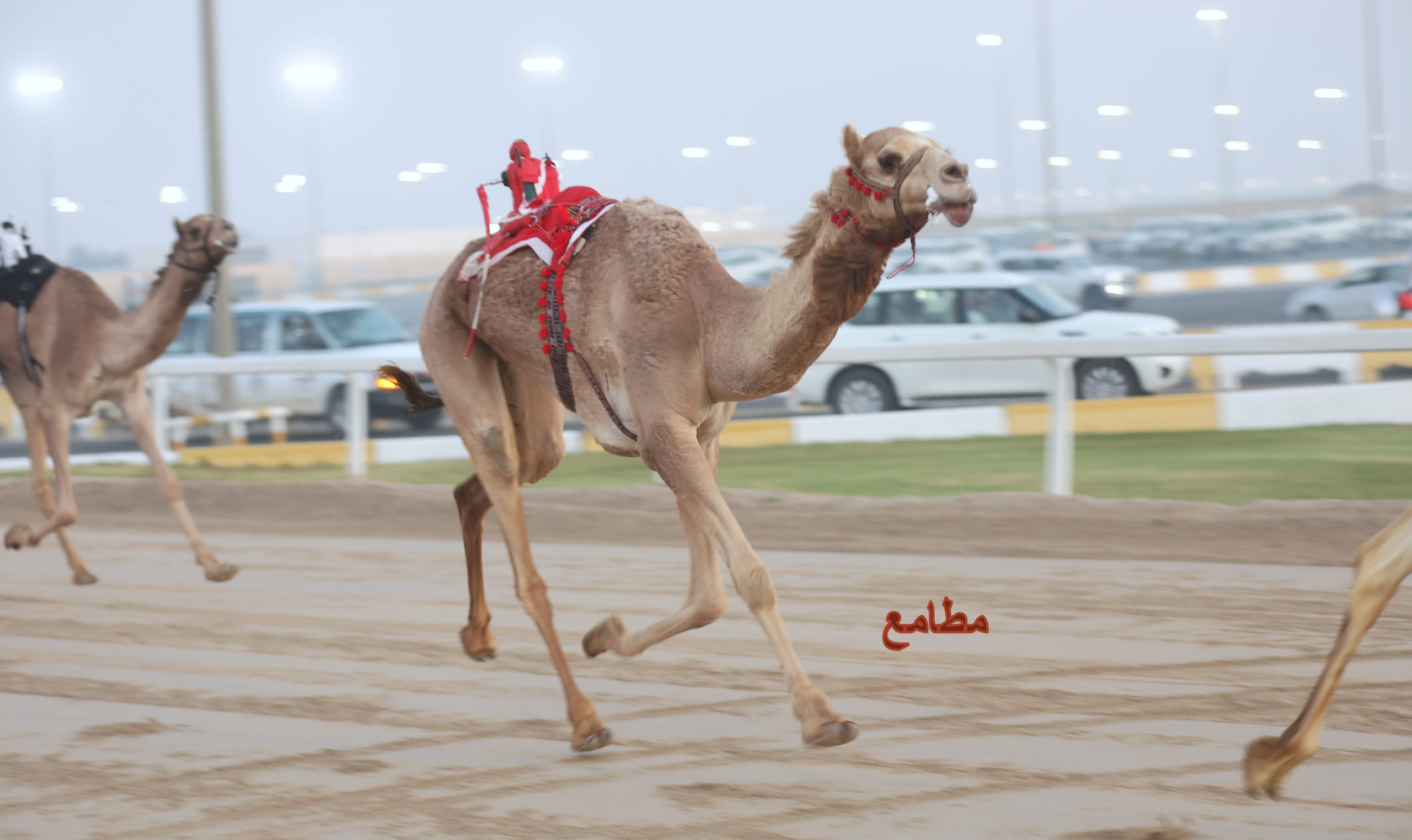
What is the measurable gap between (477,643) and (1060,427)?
4792 millimetres

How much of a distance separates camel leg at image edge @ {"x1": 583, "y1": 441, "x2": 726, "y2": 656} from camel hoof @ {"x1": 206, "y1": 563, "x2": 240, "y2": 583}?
3.97 m

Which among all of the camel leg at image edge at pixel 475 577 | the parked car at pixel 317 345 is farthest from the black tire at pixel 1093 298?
the camel leg at image edge at pixel 475 577

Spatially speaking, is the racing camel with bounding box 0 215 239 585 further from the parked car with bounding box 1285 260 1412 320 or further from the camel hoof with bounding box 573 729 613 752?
the parked car with bounding box 1285 260 1412 320

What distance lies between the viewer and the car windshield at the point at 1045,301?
15.2 metres

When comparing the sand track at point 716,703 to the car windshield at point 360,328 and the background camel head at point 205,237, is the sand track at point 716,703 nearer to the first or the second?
the background camel head at point 205,237

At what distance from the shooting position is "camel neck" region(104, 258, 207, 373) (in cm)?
826

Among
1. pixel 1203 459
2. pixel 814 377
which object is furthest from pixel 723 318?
pixel 814 377

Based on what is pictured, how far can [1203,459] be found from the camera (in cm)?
997

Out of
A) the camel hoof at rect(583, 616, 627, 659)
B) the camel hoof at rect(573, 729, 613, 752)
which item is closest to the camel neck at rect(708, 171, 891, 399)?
the camel hoof at rect(583, 616, 627, 659)

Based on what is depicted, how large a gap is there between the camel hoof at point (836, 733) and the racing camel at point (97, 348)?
5194mm

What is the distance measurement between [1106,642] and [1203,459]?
4761 millimetres

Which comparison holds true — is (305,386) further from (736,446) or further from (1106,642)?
(1106,642)

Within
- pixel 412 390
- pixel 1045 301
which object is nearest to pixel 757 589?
pixel 412 390

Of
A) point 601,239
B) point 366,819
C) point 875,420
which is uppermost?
point 601,239
